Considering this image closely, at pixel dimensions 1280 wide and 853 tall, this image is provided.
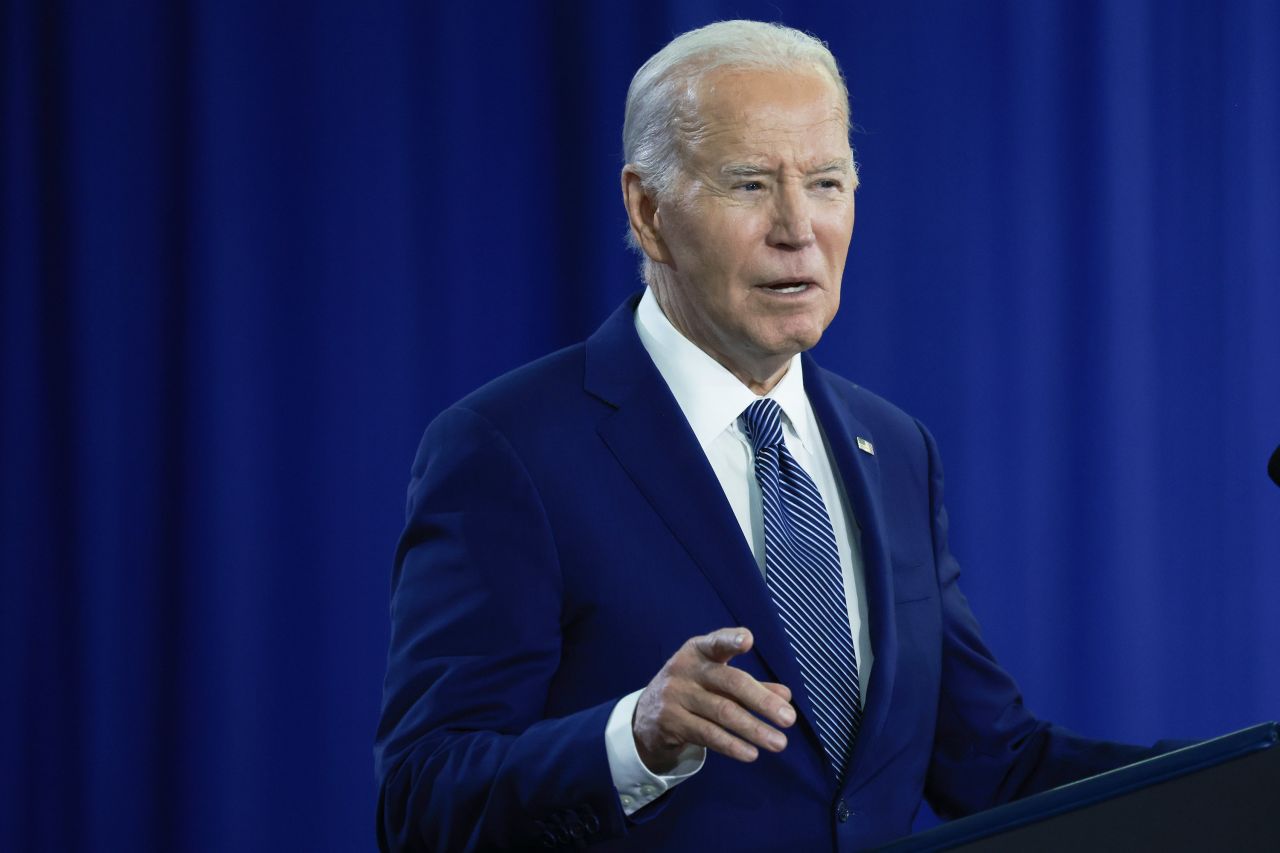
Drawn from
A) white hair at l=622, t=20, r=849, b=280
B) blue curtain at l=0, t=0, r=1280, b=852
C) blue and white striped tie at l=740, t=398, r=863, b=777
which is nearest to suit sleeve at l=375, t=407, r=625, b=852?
blue and white striped tie at l=740, t=398, r=863, b=777

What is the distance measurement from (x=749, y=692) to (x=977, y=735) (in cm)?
70

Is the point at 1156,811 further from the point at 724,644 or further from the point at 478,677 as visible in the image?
the point at 478,677

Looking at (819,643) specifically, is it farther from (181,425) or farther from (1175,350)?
(1175,350)

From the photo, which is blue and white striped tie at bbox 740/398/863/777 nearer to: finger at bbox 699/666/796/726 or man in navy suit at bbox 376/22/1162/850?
man in navy suit at bbox 376/22/1162/850

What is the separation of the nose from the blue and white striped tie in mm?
187

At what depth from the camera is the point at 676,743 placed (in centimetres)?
104

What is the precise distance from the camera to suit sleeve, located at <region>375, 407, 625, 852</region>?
3.86 ft

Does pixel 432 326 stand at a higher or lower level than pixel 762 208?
lower

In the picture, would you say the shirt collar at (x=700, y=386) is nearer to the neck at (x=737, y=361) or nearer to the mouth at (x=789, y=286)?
the neck at (x=737, y=361)

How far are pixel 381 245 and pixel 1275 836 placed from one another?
1.91 metres

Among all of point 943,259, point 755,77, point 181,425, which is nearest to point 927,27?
point 943,259

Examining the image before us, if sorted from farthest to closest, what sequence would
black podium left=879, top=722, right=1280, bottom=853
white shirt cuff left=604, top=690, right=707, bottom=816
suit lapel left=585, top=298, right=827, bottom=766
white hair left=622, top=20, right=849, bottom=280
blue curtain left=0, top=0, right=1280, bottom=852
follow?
blue curtain left=0, top=0, right=1280, bottom=852, white hair left=622, top=20, right=849, bottom=280, suit lapel left=585, top=298, right=827, bottom=766, white shirt cuff left=604, top=690, right=707, bottom=816, black podium left=879, top=722, right=1280, bottom=853

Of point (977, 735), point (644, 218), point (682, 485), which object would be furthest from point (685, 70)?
point (977, 735)

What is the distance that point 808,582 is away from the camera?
1423mm
